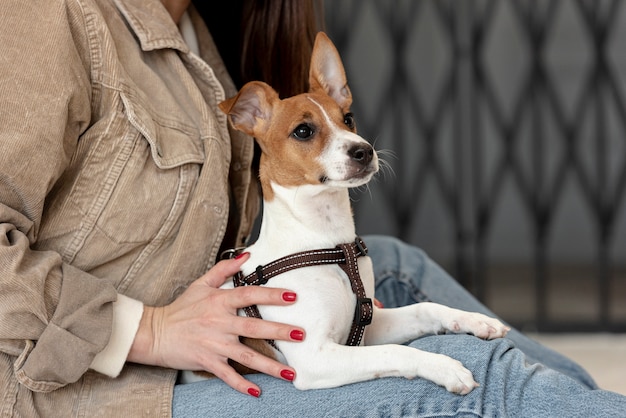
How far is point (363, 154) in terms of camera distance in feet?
4.99

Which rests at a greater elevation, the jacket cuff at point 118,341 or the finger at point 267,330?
the finger at point 267,330

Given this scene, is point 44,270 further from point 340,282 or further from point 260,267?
point 340,282

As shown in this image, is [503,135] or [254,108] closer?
[254,108]

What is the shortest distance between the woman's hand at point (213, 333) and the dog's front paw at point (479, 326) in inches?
13.0

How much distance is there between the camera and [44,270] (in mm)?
1427

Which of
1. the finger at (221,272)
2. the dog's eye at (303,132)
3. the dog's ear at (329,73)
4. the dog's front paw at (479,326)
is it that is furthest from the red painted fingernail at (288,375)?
the dog's ear at (329,73)

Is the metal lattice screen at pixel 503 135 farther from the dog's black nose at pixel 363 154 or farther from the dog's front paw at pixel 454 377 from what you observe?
the dog's front paw at pixel 454 377

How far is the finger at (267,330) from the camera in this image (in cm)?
145

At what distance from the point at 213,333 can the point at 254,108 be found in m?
0.49

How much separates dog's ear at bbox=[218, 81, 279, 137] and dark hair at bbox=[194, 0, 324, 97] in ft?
1.37

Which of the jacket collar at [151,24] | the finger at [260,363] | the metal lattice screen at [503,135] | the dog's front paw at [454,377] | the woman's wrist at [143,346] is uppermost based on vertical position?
the jacket collar at [151,24]

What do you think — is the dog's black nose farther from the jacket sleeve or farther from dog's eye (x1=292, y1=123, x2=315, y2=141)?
the jacket sleeve

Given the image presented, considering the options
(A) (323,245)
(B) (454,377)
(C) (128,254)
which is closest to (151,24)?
(C) (128,254)

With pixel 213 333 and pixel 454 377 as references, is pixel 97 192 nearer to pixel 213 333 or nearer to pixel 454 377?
pixel 213 333
